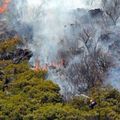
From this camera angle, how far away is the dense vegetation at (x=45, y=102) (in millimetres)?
44031

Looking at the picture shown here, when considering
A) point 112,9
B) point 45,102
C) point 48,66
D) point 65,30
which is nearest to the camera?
point 45,102

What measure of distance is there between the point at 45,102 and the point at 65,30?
86.2 feet

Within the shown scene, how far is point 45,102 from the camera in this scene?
1924 inches

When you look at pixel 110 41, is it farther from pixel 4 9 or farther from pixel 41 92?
pixel 4 9

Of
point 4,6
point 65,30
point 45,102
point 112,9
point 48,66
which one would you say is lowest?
point 4,6

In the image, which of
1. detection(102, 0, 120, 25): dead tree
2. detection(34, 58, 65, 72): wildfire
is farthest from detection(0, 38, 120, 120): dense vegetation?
detection(102, 0, 120, 25): dead tree

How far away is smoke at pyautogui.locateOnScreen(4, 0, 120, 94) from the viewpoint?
6222 centimetres

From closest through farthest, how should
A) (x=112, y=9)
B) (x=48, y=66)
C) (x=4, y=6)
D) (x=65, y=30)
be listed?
1. (x=48, y=66)
2. (x=65, y=30)
3. (x=112, y=9)
4. (x=4, y=6)

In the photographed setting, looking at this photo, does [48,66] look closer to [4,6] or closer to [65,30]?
[65,30]

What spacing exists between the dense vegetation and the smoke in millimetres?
2605

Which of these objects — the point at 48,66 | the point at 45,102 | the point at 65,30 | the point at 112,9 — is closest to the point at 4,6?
the point at 65,30

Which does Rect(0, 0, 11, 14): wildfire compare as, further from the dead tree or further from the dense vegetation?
the dense vegetation

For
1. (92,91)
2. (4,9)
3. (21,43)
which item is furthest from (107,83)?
(4,9)

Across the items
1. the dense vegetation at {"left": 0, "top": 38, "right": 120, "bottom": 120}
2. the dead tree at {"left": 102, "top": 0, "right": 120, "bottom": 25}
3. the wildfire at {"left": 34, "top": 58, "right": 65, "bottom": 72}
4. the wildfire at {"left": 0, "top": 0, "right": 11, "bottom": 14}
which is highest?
the dead tree at {"left": 102, "top": 0, "right": 120, "bottom": 25}
